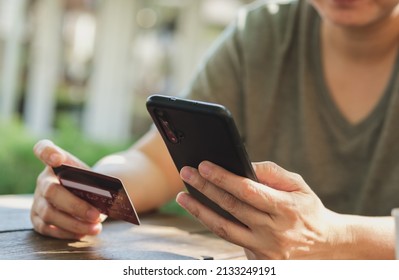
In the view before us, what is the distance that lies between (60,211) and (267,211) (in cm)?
38

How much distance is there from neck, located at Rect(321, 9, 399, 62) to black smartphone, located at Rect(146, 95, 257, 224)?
0.61 m

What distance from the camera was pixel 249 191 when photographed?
78cm

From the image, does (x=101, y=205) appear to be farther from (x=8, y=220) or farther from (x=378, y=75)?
(x=378, y=75)

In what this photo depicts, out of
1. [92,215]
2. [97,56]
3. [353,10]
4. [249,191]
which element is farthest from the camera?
[97,56]

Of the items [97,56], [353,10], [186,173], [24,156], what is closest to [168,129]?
[186,173]

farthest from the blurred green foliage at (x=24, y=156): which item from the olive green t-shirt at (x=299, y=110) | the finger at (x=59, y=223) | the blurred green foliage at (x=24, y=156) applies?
the finger at (x=59, y=223)

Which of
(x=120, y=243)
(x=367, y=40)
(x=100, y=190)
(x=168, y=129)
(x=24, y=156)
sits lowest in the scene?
(x=24, y=156)

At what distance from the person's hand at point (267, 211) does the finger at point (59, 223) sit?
213mm

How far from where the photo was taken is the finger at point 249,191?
777 mm

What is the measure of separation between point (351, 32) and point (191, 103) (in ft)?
2.28

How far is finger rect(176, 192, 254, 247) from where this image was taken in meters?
0.83

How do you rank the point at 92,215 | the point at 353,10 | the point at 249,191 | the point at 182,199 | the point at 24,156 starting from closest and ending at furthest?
1. the point at 249,191
2. the point at 182,199
3. the point at 92,215
4. the point at 353,10
5. the point at 24,156

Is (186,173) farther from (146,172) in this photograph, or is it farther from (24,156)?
(24,156)

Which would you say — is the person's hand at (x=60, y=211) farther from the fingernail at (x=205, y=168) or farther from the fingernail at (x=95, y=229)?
the fingernail at (x=205, y=168)
